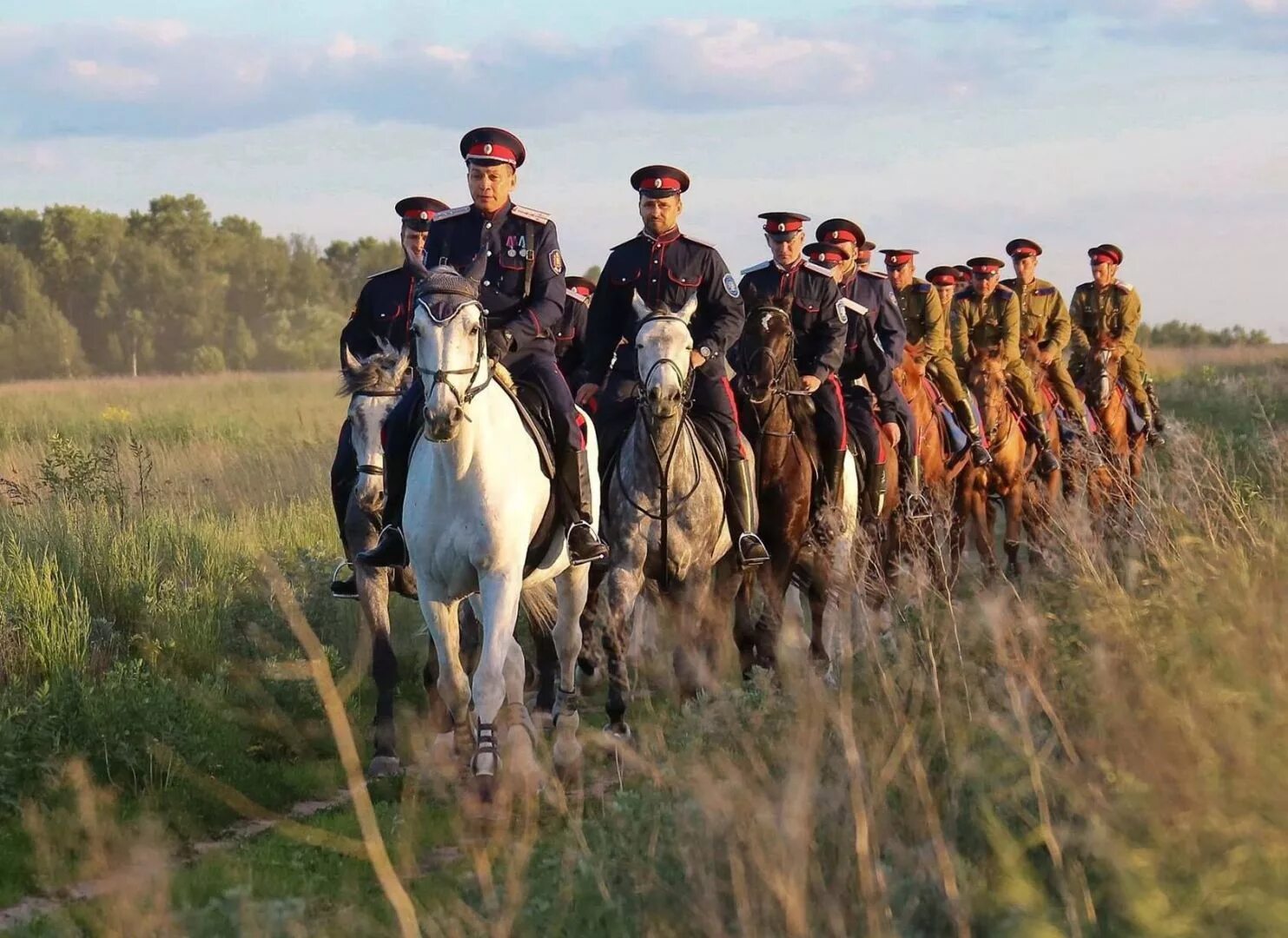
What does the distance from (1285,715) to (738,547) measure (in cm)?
606

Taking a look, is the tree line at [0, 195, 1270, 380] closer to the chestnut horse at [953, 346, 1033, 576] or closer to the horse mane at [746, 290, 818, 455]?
the chestnut horse at [953, 346, 1033, 576]

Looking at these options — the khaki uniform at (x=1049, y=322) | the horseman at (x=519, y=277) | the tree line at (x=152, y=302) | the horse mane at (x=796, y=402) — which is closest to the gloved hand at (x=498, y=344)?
the horseman at (x=519, y=277)

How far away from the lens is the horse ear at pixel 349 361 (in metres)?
9.51

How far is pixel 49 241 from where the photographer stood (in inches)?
3374

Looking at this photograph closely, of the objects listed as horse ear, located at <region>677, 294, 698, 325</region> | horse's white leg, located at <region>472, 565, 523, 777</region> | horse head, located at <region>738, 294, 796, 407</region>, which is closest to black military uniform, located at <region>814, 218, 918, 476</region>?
horse head, located at <region>738, 294, 796, 407</region>

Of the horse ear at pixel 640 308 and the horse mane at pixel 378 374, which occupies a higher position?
the horse ear at pixel 640 308

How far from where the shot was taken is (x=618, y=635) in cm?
960

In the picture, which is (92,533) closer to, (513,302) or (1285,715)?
(513,302)

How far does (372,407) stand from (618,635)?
1906 millimetres

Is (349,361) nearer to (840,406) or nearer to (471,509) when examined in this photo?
(471,509)

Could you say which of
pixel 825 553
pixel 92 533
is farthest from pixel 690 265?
pixel 92 533

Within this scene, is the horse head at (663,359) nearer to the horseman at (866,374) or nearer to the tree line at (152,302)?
the horseman at (866,374)

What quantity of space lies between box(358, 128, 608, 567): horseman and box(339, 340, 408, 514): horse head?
43 cm

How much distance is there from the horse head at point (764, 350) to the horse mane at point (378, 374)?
2.54m
